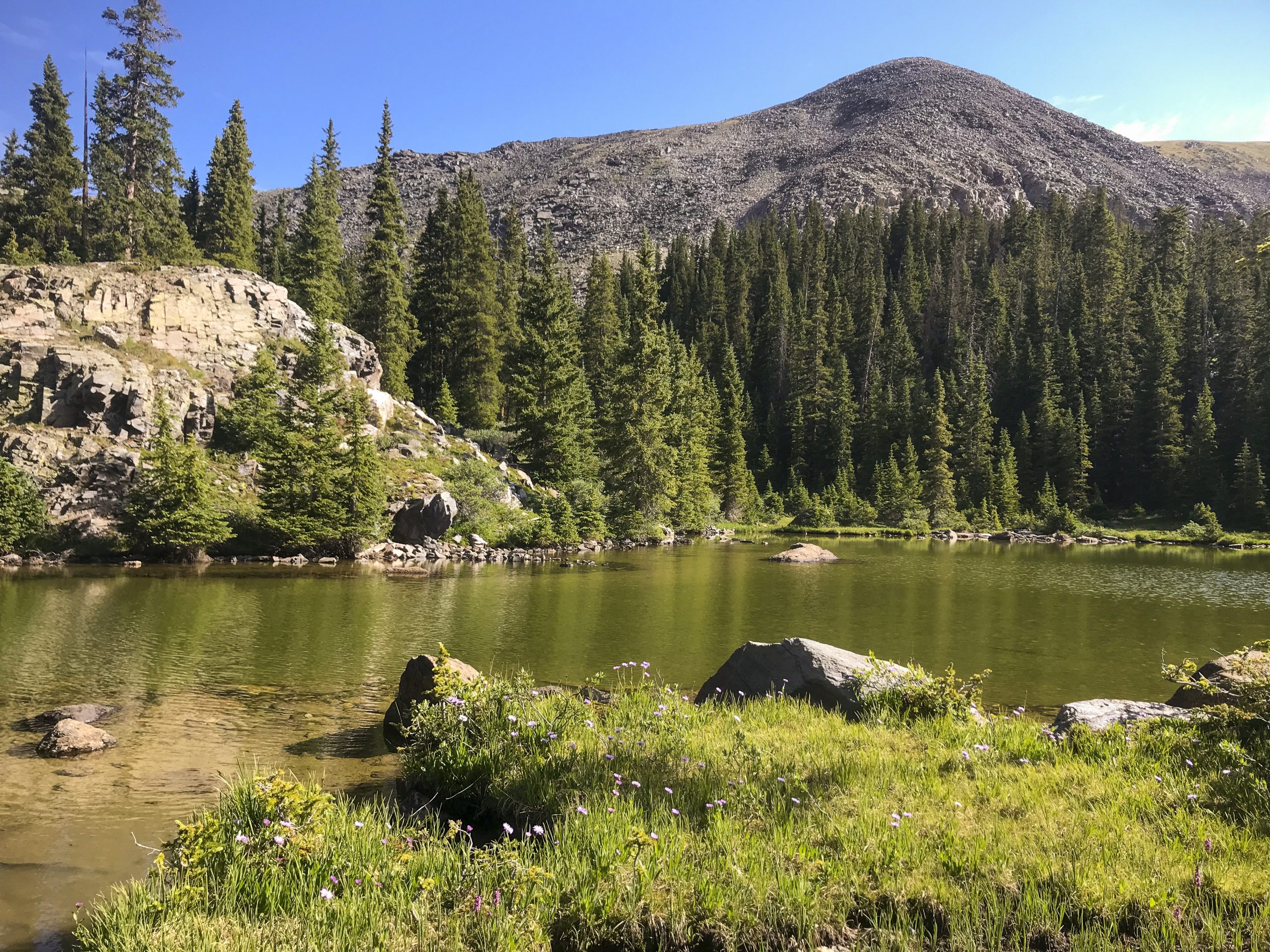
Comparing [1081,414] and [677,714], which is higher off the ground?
[1081,414]

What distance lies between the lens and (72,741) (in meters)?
9.01

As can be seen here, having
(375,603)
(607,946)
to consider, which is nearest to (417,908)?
(607,946)

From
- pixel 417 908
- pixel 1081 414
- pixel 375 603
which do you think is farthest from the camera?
pixel 1081 414

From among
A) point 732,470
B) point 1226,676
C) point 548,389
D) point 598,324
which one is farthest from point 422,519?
point 598,324

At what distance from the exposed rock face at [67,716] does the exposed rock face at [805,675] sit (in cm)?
886

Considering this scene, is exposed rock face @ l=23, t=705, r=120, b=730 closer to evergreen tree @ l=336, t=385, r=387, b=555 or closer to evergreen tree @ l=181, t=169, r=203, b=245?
evergreen tree @ l=336, t=385, r=387, b=555

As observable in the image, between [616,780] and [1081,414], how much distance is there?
83375 mm

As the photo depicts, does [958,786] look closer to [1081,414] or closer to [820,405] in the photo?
[1081,414]

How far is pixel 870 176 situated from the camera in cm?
17350

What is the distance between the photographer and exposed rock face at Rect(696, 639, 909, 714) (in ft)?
29.7

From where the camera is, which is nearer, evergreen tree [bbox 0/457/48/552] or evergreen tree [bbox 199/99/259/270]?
evergreen tree [bbox 0/457/48/552]

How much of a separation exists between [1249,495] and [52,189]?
9926 cm

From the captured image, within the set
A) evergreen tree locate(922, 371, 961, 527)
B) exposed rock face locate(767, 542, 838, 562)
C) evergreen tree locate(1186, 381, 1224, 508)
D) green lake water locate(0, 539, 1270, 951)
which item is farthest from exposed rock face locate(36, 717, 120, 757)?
evergreen tree locate(1186, 381, 1224, 508)

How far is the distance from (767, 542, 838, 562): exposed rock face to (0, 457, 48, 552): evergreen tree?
33.7m
